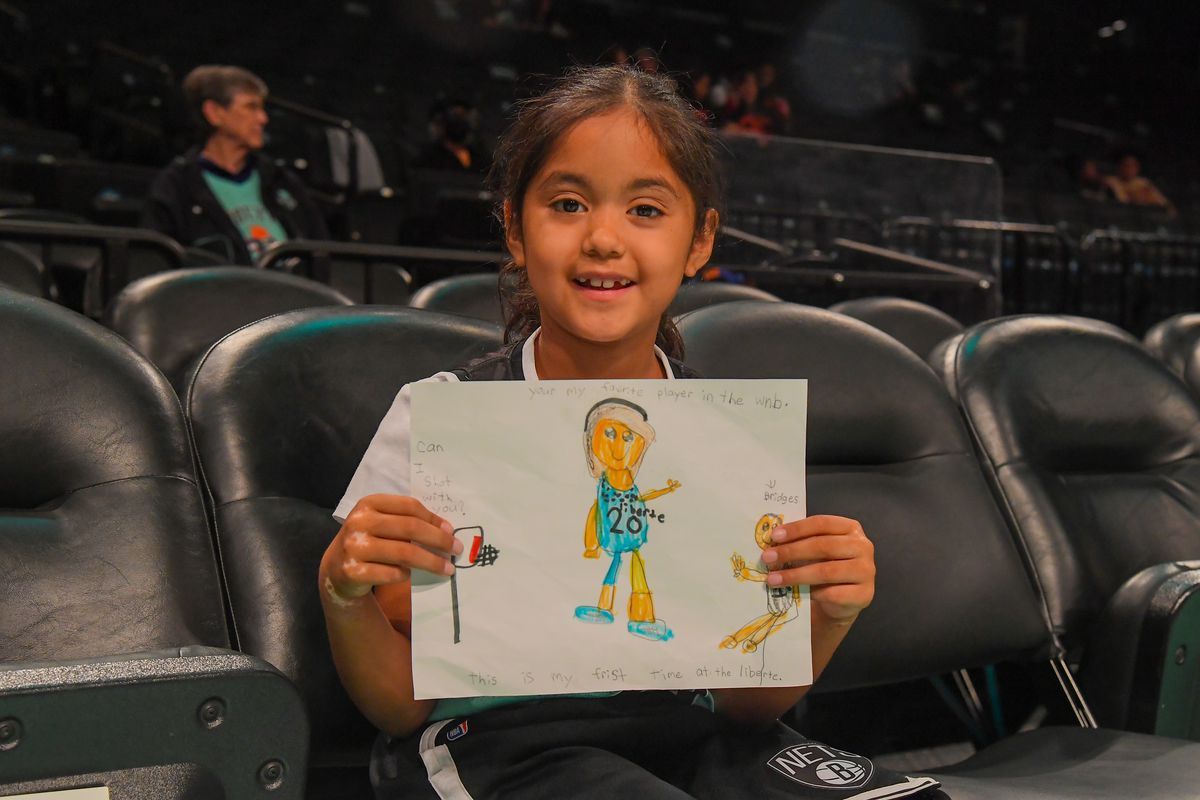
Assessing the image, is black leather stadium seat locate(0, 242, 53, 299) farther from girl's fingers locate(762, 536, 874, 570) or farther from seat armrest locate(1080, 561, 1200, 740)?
seat armrest locate(1080, 561, 1200, 740)

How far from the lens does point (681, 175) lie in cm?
125

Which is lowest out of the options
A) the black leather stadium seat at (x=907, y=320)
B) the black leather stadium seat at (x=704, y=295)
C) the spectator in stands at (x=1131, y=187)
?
the black leather stadium seat at (x=907, y=320)

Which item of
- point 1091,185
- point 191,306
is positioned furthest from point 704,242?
point 1091,185

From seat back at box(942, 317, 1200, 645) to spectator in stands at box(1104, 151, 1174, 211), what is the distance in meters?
8.97

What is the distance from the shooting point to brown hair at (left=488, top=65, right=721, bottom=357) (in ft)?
4.10

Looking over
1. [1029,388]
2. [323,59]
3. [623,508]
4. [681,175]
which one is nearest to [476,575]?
[623,508]

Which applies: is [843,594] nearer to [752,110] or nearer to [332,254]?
[332,254]

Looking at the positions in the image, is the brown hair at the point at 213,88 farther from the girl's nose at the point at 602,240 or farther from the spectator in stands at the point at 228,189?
the girl's nose at the point at 602,240

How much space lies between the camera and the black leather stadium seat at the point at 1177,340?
101 inches

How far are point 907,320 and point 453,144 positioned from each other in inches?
165

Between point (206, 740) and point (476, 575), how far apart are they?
0.28m

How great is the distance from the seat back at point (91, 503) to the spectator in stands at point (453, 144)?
5108mm

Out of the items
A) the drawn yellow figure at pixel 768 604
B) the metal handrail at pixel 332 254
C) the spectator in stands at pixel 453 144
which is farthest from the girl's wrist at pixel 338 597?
the spectator in stands at pixel 453 144

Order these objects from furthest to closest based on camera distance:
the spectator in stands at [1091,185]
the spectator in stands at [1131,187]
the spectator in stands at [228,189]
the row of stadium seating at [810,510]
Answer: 1. the spectator in stands at [1091,185]
2. the spectator in stands at [1131,187]
3. the spectator in stands at [228,189]
4. the row of stadium seating at [810,510]
